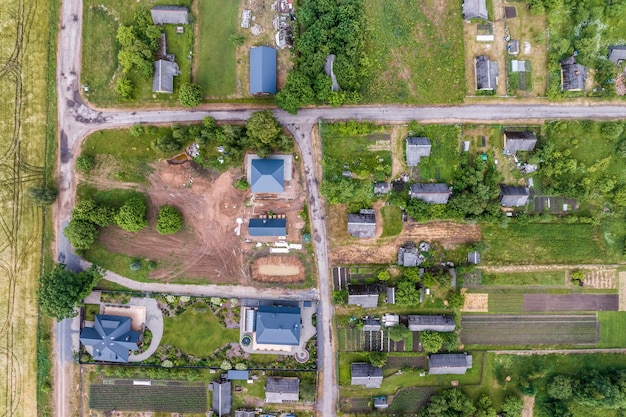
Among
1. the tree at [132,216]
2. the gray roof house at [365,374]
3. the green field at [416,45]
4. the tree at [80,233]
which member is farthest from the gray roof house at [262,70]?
the gray roof house at [365,374]

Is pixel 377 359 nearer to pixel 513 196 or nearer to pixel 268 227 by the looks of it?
pixel 268 227

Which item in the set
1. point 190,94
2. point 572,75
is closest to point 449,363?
point 572,75

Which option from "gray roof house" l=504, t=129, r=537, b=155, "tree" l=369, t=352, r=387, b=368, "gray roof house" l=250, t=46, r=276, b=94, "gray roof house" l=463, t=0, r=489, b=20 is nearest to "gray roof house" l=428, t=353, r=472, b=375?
"tree" l=369, t=352, r=387, b=368

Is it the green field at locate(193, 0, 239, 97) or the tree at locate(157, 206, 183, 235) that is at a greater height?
the green field at locate(193, 0, 239, 97)

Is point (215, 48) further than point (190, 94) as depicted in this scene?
Yes

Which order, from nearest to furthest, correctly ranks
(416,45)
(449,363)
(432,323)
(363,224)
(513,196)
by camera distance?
(513,196) → (363,224) → (416,45) → (432,323) → (449,363)

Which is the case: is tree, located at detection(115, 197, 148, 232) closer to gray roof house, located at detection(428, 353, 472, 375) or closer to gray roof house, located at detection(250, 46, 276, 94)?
gray roof house, located at detection(250, 46, 276, 94)

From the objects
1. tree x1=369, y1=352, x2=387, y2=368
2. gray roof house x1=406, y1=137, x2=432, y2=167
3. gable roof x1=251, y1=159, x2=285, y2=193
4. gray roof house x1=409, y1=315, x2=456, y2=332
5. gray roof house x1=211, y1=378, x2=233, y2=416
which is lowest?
gray roof house x1=211, y1=378, x2=233, y2=416

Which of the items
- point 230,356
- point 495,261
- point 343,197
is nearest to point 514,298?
point 495,261
